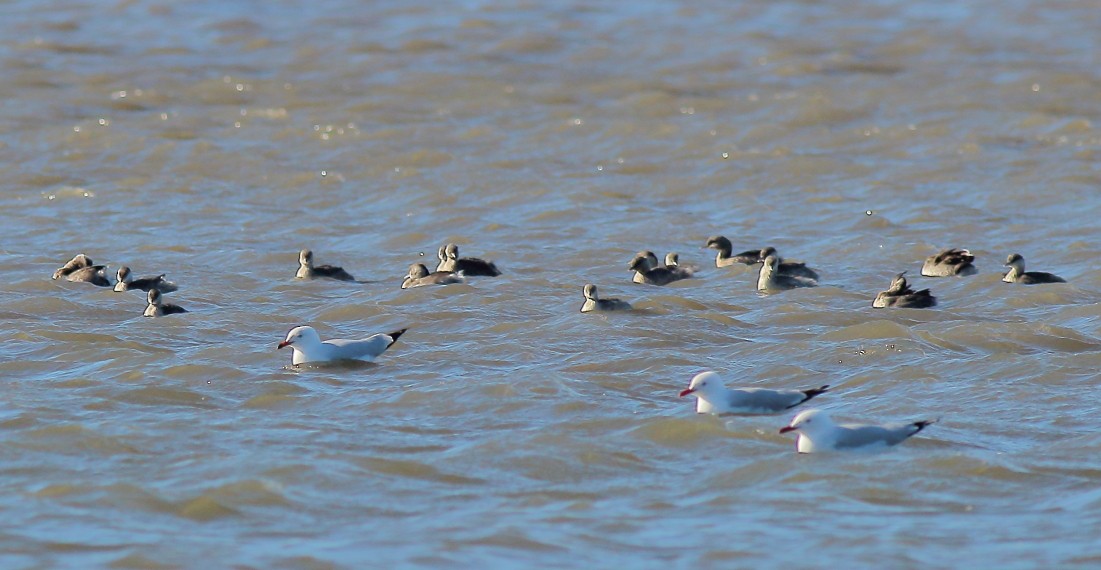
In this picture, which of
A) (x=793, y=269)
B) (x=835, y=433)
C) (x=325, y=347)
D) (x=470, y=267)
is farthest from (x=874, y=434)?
(x=470, y=267)

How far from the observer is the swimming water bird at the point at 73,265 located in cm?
1611

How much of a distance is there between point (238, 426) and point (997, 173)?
1224 cm

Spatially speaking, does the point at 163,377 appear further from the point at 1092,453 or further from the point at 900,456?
the point at 1092,453

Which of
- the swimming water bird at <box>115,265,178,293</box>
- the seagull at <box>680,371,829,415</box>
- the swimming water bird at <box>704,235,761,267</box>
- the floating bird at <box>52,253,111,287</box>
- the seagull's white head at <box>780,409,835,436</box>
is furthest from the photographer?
the swimming water bird at <box>704,235,761,267</box>

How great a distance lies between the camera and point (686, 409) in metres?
11.8

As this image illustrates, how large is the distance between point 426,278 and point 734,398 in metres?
5.11

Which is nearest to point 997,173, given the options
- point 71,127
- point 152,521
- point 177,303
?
point 177,303

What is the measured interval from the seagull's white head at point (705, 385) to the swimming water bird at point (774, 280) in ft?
14.5

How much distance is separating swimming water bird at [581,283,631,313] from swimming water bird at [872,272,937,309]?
2.15 meters

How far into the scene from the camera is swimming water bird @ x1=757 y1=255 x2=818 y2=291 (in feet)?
51.9

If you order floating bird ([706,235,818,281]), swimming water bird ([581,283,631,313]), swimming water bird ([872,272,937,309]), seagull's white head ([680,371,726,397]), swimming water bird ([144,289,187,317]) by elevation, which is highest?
floating bird ([706,235,818,281])

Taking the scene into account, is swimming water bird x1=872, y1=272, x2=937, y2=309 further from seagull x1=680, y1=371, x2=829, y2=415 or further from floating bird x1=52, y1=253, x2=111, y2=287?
floating bird x1=52, y1=253, x2=111, y2=287

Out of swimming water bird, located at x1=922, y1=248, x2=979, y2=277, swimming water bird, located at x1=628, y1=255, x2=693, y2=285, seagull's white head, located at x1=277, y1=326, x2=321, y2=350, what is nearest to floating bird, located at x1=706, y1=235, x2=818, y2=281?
swimming water bird, located at x1=628, y1=255, x2=693, y2=285

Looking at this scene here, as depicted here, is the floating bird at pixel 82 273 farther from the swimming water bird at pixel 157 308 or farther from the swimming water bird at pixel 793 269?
the swimming water bird at pixel 793 269
